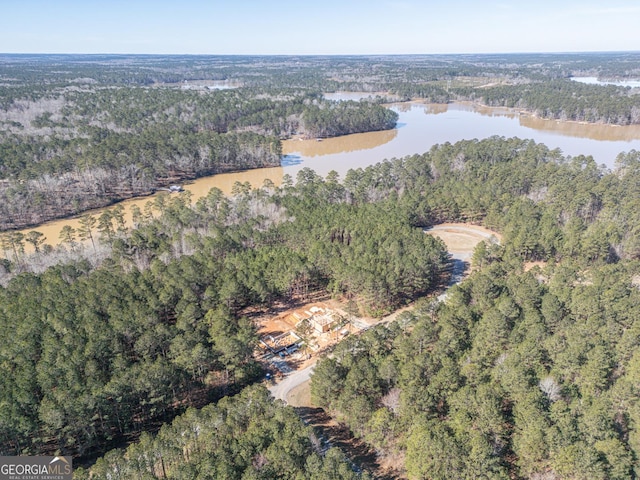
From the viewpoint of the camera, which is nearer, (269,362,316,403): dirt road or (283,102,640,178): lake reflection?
(269,362,316,403): dirt road

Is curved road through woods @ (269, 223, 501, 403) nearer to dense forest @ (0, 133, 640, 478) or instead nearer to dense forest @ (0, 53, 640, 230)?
dense forest @ (0, 133, 640, 478)

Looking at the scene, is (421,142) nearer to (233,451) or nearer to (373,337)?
(373,337)

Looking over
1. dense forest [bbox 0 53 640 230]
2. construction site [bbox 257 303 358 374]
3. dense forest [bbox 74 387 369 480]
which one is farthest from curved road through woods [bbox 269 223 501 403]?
dense forest [bbox 0 53 640 230]

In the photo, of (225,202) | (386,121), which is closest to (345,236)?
(225,202)

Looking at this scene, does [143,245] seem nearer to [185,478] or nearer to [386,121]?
[185,478]

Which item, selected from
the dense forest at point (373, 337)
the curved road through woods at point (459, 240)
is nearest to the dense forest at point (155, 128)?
the dense forest at point (373, 337)

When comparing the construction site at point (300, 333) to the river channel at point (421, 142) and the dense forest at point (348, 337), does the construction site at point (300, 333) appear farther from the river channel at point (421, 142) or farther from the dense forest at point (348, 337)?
the river channel at point (421, 142)

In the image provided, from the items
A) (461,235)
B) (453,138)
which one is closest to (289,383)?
(461,235)
